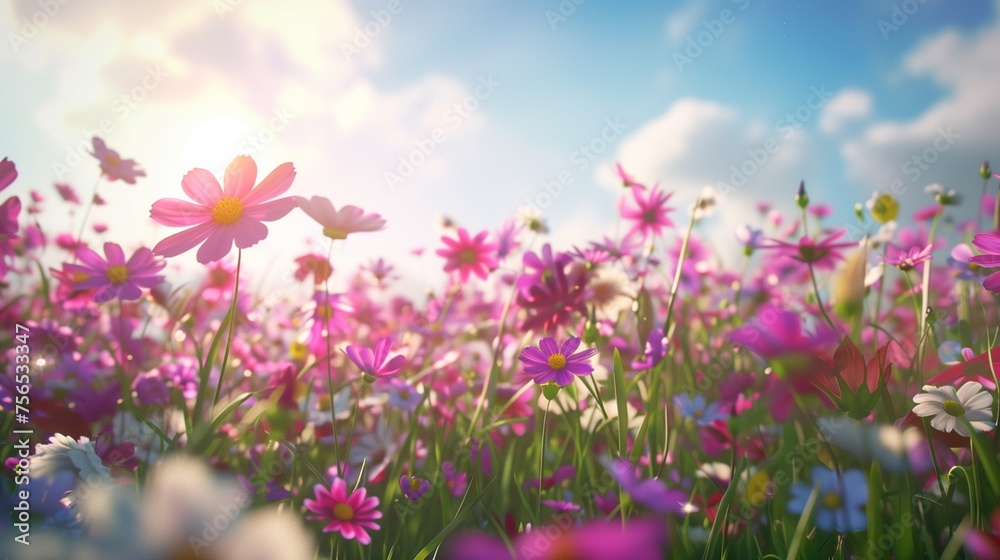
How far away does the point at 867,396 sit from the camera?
0.55 meters

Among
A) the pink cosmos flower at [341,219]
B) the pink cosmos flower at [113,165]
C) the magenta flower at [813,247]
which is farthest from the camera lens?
the pink cosmos flower at [113,165]

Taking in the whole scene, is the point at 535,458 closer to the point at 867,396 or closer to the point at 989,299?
the point at 867,396

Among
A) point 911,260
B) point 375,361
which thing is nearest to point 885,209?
point 911,260

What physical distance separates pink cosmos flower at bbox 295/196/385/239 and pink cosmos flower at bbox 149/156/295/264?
0.22 ft

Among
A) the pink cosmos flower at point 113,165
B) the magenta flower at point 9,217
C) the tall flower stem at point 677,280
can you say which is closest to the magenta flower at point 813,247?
the tall flower stem at point 677,280

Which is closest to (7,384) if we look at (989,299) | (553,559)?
(553,559)

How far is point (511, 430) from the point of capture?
111cm

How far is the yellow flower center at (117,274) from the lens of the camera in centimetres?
80

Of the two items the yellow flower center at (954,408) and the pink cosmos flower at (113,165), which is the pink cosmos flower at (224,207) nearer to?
the pink cosmos flower at (113,165)

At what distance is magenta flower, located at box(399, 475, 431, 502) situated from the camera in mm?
686

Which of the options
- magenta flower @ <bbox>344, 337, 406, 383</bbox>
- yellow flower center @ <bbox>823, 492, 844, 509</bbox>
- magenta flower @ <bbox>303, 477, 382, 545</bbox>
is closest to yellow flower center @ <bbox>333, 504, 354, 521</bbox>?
magenta flower @ <bbox>303, 477, 382, 545</bbox>

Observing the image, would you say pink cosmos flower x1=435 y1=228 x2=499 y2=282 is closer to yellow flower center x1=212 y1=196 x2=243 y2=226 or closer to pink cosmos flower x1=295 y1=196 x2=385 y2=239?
pink cosmos flower x1=295 y1=196 x2=385 y2=239

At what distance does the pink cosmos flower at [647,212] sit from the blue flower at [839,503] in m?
0.61

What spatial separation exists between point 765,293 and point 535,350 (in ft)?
5.28
